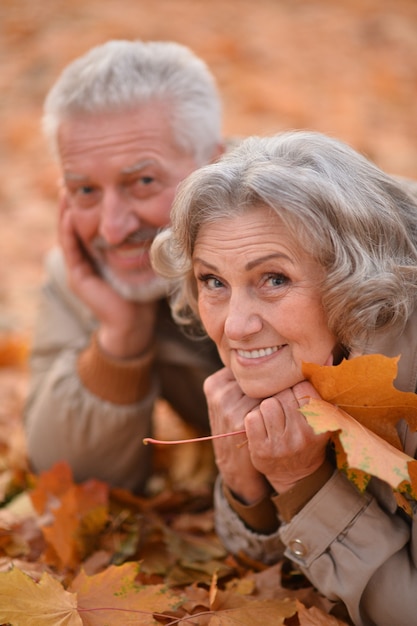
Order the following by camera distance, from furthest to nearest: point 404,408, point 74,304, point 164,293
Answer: point 74,304
point 164,293
point 404,408

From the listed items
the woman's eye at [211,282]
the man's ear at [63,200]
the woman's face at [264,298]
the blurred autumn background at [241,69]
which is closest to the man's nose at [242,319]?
the woman's face at [264,298]

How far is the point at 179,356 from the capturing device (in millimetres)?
2975

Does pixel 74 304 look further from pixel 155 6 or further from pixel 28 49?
pixel 155 6

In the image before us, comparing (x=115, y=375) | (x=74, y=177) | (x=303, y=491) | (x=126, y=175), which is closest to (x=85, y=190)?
(x=74, y=177)

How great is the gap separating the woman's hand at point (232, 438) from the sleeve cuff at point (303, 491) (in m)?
0.18

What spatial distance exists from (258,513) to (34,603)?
0.68 metres

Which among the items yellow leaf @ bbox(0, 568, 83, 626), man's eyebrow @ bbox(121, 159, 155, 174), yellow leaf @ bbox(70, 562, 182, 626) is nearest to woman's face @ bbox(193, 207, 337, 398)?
yellow leaf @ bbox(70, 562, 182, 626)

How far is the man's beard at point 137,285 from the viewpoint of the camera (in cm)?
276

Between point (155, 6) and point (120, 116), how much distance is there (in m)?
8.95

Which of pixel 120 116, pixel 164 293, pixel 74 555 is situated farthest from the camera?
pixel 164 293

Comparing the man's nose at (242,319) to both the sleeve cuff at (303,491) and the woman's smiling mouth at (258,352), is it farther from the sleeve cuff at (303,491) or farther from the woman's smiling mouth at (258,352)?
the sleeve cuff at (303,491)

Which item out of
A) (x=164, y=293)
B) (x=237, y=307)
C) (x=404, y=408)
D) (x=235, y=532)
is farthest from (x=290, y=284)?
(x=164, y=293)

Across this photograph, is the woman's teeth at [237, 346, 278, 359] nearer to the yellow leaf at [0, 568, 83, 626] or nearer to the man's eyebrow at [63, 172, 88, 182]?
the yellow leaf at [0, 568, 83, 626]

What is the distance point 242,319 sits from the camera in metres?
1.81
